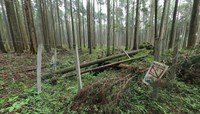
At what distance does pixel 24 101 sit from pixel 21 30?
31.1ft

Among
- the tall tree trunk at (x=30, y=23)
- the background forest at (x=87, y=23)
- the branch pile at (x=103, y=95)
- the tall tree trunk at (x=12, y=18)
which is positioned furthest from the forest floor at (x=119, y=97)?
the tall tree trunk at (x=12, y=18)

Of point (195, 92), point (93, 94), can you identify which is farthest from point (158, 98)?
point (93, 94)

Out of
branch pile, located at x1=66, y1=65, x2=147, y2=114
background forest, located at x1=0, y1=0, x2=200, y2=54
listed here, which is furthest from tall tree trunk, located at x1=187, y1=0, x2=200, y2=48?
branch pile, located at x1=66, y1=65, x2=147, y2=114

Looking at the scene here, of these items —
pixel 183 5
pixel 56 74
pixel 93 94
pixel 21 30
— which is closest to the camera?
pixel 93 94

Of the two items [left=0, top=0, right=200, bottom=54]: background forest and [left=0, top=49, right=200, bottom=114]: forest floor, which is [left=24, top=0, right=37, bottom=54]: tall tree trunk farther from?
[left=0, top=49, right=200, bottom=114]: forest floor

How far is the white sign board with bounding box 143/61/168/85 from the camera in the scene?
2.34 metres

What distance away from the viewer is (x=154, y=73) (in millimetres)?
2428

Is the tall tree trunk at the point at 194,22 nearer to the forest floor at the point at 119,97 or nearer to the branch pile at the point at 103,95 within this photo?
the forest floor at the point at 119,97

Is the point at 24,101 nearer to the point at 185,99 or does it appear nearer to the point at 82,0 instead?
the point at 185,99

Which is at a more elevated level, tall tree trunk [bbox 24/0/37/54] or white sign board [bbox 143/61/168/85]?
tall tree trunk [bbox 24/0/37/54]

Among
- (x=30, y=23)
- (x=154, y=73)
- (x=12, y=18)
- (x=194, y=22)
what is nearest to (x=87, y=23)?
(x=30, y=23)

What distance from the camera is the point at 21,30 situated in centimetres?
1046

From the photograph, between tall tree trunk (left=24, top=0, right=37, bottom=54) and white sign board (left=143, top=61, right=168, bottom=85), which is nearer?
white sign board (left=143, top=61, right=168, bottom=85)

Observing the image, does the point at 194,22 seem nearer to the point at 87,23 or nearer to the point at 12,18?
the point at 12,18
